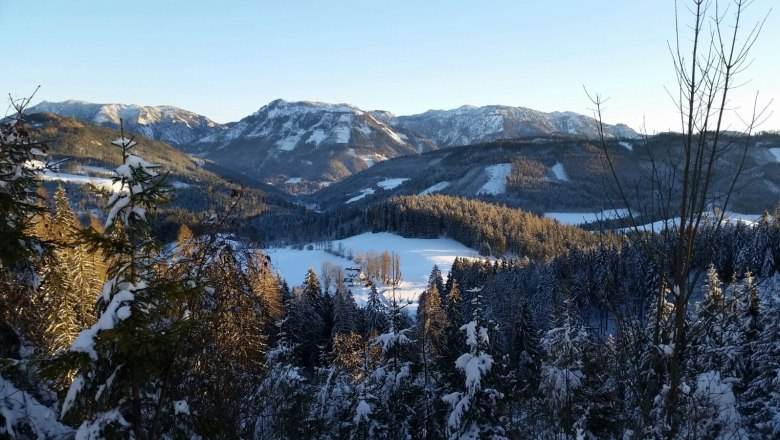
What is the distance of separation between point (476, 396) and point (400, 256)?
88.6 metres

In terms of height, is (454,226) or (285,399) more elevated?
(454,226)

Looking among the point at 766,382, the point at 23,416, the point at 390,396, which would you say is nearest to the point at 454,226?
the point at 766,382

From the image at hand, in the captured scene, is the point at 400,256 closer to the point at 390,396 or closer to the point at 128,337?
the point at 390,396

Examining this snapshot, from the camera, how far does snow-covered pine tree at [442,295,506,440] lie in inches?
452

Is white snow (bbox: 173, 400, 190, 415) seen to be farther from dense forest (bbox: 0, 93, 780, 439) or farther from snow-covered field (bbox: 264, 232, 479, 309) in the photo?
snow-covered field (bbox: 264, 232, 479, 309)

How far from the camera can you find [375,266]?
291ft

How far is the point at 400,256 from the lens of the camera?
330 feet

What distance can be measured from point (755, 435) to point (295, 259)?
9772 centimetres

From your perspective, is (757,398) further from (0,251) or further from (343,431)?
(0,251)

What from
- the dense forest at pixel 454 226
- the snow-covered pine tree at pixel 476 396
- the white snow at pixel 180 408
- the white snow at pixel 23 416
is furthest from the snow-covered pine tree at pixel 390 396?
the dense forest at pixel 454 226

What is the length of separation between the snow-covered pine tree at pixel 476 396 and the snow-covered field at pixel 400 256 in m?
63.2

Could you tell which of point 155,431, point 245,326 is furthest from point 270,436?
point 155,431

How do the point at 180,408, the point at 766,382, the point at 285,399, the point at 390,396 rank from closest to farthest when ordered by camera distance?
the point at 180,408
the point at 390,396
the point at 285,399
the point at 766,382

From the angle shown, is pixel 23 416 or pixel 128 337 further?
pixel 23 416
